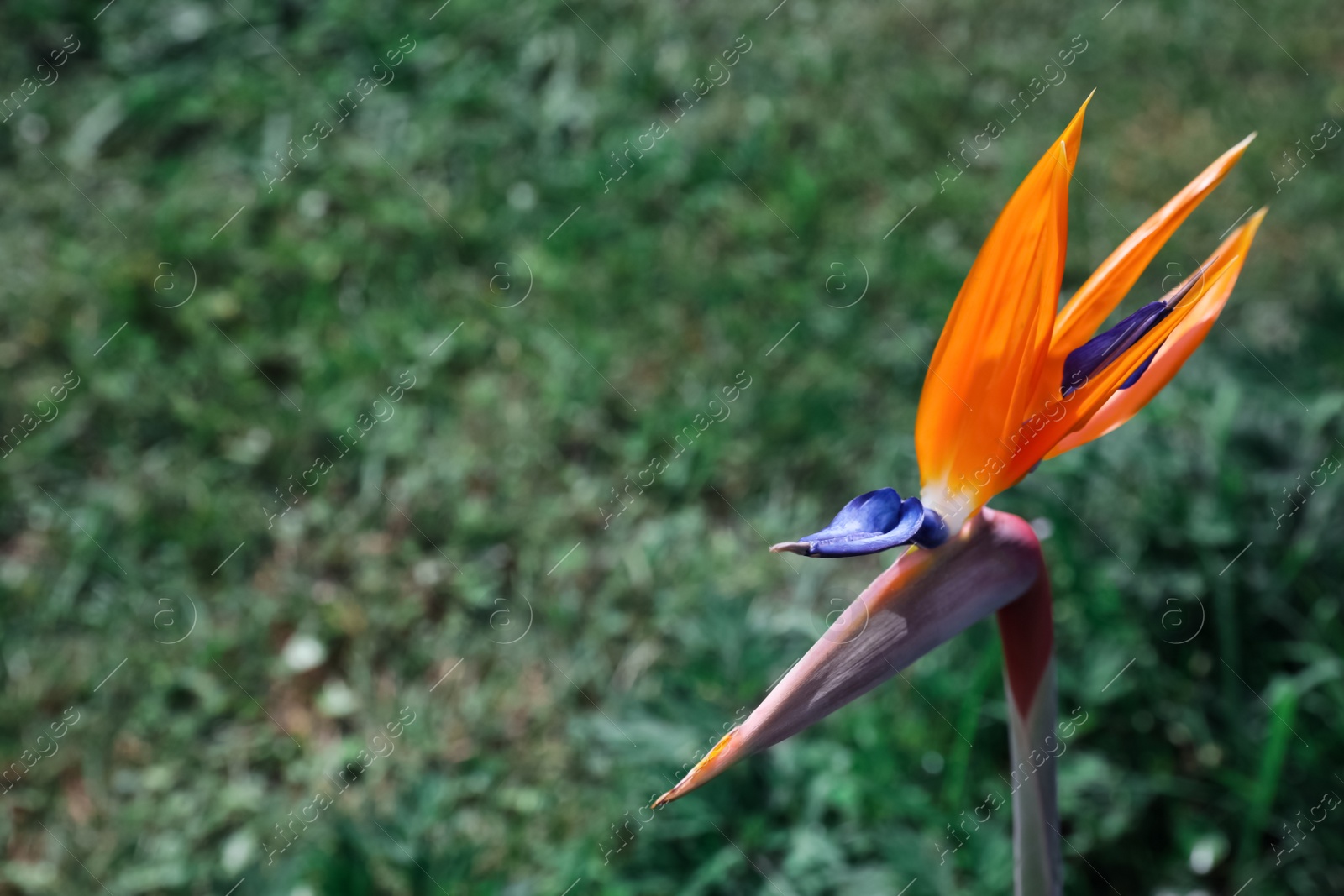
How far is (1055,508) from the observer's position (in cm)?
204

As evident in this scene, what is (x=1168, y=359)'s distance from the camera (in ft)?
2.73

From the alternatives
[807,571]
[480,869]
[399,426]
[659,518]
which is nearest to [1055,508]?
[807,571]

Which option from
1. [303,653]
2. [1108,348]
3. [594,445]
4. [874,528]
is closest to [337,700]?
[303,653]

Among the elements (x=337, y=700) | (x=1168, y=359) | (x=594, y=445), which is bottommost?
(x=594, y=445)

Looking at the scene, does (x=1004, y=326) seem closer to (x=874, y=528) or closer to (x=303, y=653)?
(x=874, y=528)

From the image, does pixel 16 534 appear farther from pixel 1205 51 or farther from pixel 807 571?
pixel 1205 51

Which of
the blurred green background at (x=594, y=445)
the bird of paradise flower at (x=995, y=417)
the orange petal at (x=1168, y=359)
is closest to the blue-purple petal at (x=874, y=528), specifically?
the bird of paradise flower at (x=995, y=417)

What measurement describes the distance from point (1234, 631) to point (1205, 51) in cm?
244

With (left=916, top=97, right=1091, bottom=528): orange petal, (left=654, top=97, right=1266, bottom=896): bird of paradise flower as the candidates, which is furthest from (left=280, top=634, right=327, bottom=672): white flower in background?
(left=916, top=97, right=1091, bottom=528): orange petal

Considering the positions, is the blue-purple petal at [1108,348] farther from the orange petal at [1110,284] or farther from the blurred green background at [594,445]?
the blurred green background at [594,445]

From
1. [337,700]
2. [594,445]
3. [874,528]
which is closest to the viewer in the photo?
[874,528]

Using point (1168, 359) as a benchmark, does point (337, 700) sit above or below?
below

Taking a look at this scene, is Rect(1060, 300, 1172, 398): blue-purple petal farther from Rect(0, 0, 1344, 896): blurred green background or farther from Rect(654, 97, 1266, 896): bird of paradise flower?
Rect(0, 0, 1344, 896): blurred green background

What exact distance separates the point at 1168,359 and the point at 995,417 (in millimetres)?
162
